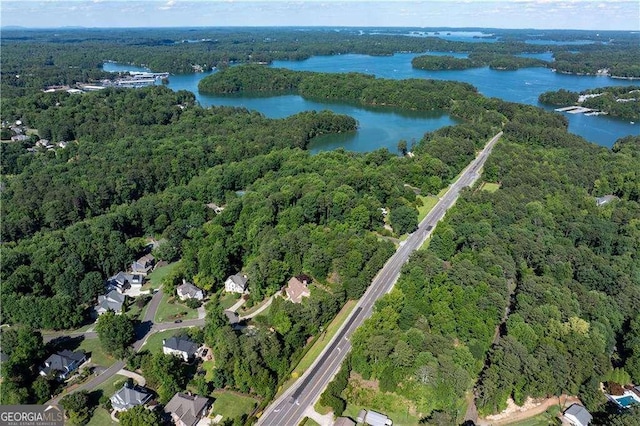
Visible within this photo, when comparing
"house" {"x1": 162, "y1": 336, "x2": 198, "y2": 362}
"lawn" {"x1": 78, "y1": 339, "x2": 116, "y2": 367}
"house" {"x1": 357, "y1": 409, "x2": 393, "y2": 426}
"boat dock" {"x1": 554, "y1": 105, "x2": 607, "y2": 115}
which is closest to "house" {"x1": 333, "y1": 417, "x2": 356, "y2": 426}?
"house" {"x1": 357, "y1": 409, "x2": 393, "y2": 426}

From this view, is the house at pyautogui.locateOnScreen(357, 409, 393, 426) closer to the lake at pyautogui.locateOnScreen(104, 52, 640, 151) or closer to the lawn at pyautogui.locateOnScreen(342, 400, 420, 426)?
the lawn at pyautogui.locateOnScreen(342, 400, 420, 426)

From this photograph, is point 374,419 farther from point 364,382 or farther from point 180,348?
point 180,348

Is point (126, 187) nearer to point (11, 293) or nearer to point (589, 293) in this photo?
point (11, 293)

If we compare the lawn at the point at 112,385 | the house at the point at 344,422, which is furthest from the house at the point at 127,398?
the house at the point at 344,422

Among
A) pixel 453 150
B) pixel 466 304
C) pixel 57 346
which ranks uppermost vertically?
pixel 453 150

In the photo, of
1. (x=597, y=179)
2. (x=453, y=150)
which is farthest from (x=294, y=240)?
(x=597, y=179)
